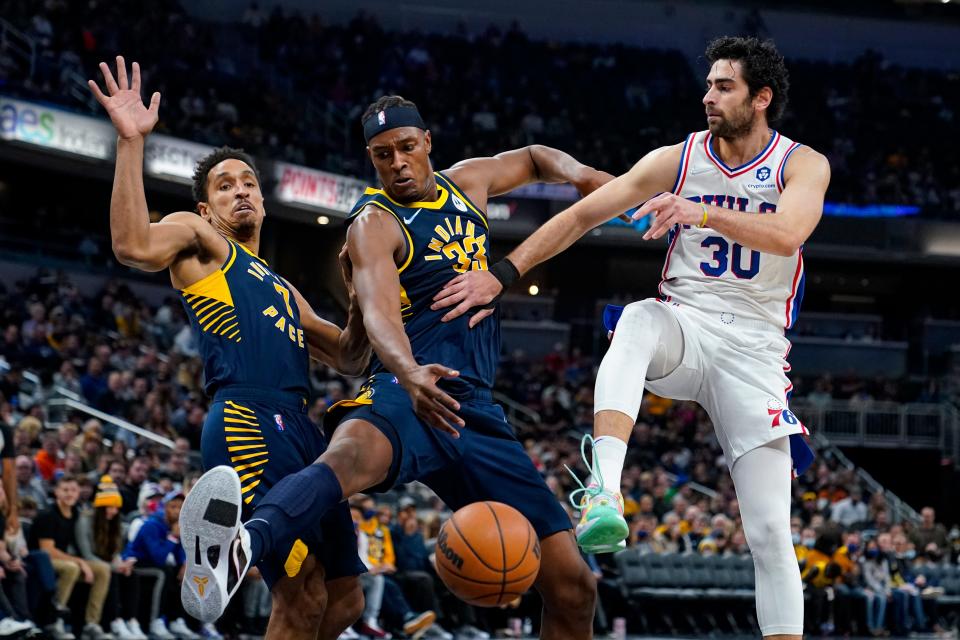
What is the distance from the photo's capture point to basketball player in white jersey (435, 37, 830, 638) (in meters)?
4.90

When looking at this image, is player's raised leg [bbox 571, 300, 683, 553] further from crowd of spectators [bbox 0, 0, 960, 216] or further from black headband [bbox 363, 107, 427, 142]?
crowd of spectators [bbox 0, 0, 960, 216]

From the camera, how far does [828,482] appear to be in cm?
2216

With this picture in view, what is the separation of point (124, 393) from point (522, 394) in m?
10.4

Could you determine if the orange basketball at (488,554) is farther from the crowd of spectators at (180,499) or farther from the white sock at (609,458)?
the crowd of spectators at (180,499)

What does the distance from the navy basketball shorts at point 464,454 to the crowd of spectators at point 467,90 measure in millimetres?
18995

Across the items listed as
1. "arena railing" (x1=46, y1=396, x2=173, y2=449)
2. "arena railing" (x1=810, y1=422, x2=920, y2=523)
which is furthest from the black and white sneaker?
"arena railing" (x1=810, y1=422, x2=920, y2=523)

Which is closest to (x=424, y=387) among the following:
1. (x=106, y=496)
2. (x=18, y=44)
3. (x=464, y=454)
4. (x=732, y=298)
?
(x=464, y=454)

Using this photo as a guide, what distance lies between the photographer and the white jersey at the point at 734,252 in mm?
5148

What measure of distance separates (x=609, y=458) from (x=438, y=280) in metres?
1.09

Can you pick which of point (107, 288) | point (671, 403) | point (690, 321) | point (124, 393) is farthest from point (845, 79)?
point (690, 321)

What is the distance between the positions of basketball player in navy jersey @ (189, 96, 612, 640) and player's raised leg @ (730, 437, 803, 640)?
72 cm

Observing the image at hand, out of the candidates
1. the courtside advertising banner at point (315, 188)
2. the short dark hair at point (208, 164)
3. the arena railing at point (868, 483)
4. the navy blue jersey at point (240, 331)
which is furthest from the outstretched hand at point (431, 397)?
the courtside advertising banner at point (315, 188)

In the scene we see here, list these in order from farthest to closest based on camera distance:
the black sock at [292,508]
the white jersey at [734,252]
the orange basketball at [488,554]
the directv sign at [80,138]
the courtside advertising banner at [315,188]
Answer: the courtside advertising banner at [315,188], the directv sign at [80,138], the white jersey at [734,252], the orange basketball at [488,554], the black sock at [292,508]

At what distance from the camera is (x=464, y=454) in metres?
4.93
